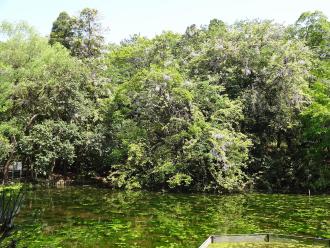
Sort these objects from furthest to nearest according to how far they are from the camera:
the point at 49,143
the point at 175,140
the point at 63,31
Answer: the point at 63,31
the point at 49,143
the point at 175,140

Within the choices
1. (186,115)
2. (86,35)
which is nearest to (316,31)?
(186,115)

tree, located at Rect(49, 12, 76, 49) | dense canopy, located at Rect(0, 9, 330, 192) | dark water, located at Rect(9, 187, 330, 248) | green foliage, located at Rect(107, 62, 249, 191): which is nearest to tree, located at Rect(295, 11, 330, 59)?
dense canopy, located at Rect(0, 9, 330, 192)

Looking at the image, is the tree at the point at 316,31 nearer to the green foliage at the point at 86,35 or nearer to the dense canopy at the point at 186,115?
the dense canopy at the point at 186,115

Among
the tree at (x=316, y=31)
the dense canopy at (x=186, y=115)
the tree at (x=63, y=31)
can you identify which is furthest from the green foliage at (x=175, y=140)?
the tree at (x=63, y=31)

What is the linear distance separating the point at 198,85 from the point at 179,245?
18.8m

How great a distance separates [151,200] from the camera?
2277cm

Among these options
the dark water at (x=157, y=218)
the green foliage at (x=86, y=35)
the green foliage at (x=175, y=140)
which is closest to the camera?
the dark water at (x=157, y=218)

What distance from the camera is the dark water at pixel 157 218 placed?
13.2 metres

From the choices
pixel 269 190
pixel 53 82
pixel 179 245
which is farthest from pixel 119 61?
pixel 179 245

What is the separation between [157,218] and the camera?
17.0 meters

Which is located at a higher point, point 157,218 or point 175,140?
point 175,140

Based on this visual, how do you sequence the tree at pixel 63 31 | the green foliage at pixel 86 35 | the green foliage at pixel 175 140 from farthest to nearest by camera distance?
1. the tree at pixel 63 31
2. the green foliage at pixel 86 35
3. the green foliage at pixel 175 140

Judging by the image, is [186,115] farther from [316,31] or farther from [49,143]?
[316,31]

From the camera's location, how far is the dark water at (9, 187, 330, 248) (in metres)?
13.2
